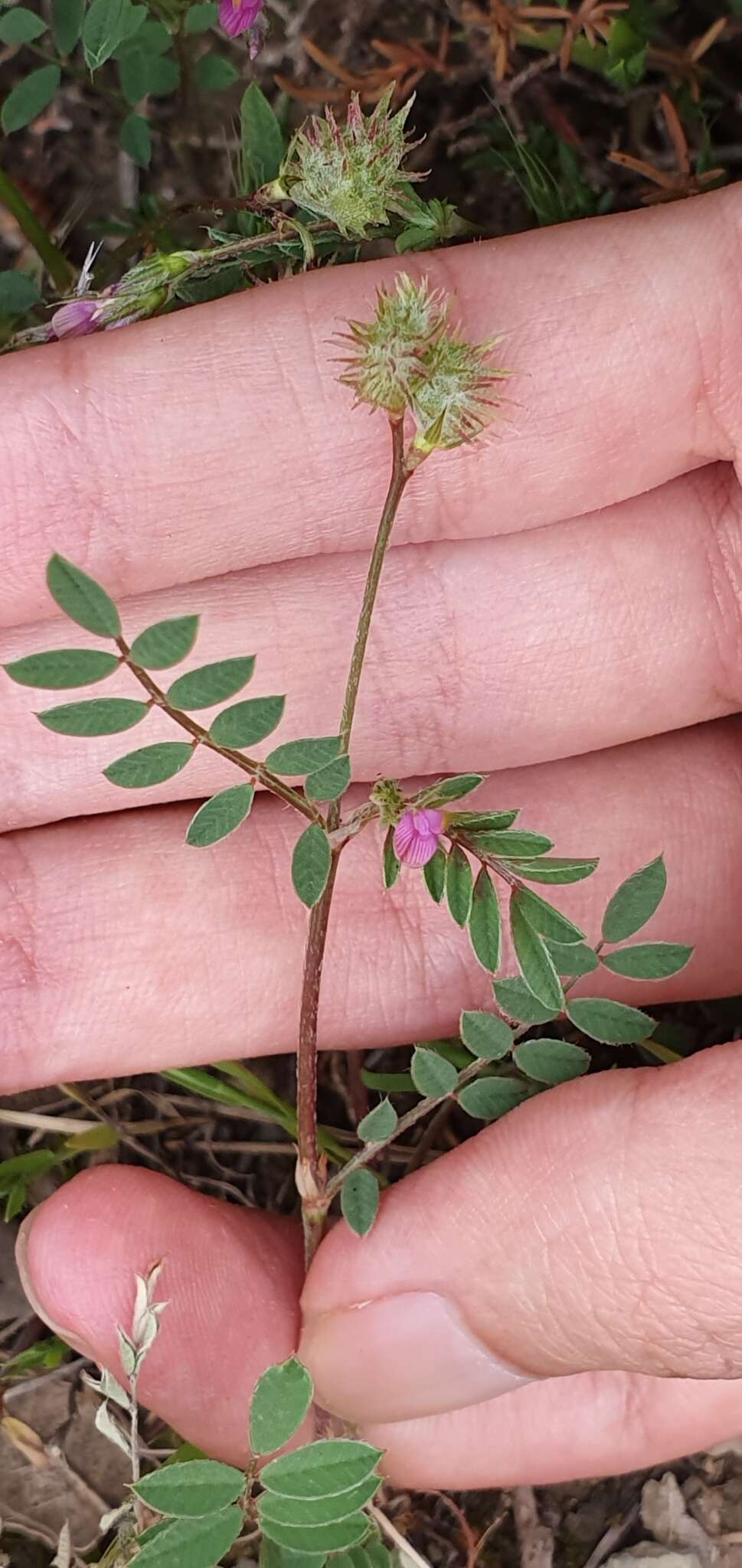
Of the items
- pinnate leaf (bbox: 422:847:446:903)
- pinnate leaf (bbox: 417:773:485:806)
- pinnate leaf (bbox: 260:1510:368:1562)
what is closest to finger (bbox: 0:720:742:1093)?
pinnate leaf (bbox: 422:847:446:903)

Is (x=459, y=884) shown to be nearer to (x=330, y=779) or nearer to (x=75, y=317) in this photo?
(x=330, y=779)

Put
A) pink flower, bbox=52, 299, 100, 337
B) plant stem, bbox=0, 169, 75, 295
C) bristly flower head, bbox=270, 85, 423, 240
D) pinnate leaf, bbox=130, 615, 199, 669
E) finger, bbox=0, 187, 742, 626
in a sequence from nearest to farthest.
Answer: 1. pinnate leaf, bbox=130, 615, 199, 669
2. bristly flower head, bbox=270, 85, 423, 240
3. finger, bbox=0, 187, 742, 626
4. pink flower, bbox=52, 299, 100, 337
5. plant stem, bbox=0, 169, 75, 295

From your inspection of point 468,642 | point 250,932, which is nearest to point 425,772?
point 468,642

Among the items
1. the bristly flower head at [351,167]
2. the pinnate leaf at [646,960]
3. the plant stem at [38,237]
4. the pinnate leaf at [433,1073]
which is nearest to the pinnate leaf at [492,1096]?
the pinnate leaf at [433,1073]

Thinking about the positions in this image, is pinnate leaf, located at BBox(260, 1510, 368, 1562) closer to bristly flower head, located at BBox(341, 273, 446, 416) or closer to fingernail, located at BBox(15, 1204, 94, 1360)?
fingernail, located at BBox(15, 1204, 94, 1360)

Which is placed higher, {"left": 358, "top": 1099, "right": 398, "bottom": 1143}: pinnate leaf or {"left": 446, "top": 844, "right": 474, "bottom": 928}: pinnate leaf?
{"left": 446, "top": 844, "right": 474, "bottom": 928}: pinnate leaf

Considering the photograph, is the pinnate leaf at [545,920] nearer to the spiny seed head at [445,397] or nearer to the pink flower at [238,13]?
the spiny seed head at [445,397]
